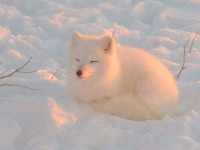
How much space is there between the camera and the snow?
8.96ft

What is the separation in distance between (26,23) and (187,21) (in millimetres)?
2880

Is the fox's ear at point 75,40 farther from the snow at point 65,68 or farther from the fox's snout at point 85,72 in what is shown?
the snow at point 65,68

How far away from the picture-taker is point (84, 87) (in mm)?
3352

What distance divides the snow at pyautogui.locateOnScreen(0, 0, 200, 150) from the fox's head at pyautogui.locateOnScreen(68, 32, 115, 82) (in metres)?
0.36

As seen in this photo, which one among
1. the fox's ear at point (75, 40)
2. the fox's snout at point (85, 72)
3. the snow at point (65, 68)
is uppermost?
the fox's ear at point (75, 40)

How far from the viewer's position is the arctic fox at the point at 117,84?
10.7ft

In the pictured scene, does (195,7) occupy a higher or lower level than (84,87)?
lower

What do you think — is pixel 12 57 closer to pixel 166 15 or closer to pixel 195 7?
pixel 166 15

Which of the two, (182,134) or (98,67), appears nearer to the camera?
(182,134)

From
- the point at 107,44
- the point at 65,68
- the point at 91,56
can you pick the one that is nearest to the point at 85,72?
the point at 91,56

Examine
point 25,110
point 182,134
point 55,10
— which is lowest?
point 55,10

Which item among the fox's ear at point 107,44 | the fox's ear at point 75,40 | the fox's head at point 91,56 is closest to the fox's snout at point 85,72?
the fox's head at point 91,56

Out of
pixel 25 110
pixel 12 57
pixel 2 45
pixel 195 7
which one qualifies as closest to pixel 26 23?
pixel 2 45

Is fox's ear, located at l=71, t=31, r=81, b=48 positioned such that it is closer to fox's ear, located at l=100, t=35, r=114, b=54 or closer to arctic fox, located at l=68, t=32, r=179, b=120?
arctic fox, located at l=68, t=32, r=179, b=120
